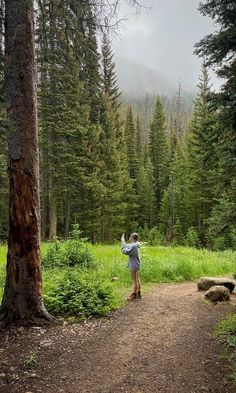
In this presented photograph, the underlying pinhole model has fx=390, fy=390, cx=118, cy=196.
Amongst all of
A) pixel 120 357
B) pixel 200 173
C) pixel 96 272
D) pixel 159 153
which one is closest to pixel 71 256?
pixel 96 272

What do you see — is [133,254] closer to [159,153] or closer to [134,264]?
[134,264]

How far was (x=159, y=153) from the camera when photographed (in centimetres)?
5688

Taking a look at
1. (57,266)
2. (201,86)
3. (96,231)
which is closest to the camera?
(57,266)

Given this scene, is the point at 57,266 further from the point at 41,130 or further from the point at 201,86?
the point at 201,86

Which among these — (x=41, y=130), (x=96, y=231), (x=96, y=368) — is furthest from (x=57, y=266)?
(x=96, y=231)

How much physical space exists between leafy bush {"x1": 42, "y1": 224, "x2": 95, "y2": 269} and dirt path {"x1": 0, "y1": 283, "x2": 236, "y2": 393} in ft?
13.8

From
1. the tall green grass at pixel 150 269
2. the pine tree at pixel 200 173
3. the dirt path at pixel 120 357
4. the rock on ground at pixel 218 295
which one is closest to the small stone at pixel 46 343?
the dirt path at pixel 120 357

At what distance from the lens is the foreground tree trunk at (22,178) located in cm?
663

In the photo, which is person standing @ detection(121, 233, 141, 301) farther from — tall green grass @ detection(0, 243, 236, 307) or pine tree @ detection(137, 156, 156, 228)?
pine tree @ detection(137, 156, 156, 228)

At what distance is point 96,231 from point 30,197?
25966 millimetres

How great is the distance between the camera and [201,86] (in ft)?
119

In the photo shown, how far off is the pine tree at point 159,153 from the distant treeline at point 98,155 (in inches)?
7.9

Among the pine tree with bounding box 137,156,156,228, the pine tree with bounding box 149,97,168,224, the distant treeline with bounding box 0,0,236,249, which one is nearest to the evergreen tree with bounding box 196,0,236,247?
the distant treeline with bounding box 0,0,236,249

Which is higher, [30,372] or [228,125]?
[228,125]
